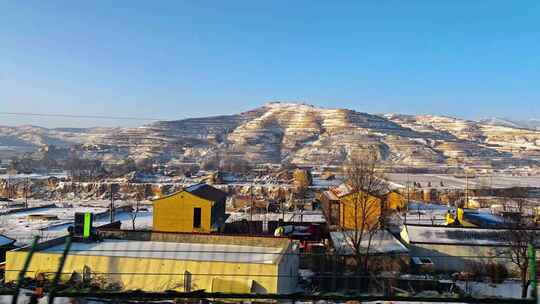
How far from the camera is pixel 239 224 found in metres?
9.97

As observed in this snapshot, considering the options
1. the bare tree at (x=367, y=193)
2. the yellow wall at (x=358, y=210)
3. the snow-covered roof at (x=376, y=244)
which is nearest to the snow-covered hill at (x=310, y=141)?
the yellow wall at (x=358, y=210)

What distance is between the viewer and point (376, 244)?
6656mm

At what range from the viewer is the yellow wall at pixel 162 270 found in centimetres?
400

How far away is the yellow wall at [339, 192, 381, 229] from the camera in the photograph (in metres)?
8.06

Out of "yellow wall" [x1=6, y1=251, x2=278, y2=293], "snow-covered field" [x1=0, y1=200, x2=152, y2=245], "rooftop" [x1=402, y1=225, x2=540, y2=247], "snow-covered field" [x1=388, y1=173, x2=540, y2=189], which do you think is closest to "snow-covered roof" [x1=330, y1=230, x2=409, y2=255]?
"rooftop" [x1=402, y1=225, x2=540, y2=247]

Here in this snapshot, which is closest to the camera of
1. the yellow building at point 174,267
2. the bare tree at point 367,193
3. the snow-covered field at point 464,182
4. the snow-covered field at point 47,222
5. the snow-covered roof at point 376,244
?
the yellow building at point 174,267

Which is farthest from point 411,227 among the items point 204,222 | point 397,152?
point 397,152

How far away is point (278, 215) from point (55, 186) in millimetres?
13775

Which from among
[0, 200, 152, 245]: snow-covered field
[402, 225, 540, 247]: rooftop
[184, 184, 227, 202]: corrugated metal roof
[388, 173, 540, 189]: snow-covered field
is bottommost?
[0, 200, 152, 245]: snow-covered field

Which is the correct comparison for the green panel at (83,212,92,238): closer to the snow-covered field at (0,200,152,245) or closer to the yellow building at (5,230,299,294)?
the yellow building at (5,230,299,294)

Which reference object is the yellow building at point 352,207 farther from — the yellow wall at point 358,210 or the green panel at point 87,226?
the green panel at point 87,226

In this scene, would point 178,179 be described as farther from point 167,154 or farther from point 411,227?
point 167,154

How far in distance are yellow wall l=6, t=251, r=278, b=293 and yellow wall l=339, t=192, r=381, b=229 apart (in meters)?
3.98

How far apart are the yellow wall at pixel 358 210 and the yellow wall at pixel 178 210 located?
2.89 metres
